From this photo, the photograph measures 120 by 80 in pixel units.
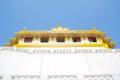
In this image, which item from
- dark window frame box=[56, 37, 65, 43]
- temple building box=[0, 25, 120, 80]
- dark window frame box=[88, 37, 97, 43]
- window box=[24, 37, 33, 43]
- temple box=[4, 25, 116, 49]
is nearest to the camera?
temple building box=[0, 25, 120, 80]

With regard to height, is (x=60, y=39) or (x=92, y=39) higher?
(x=60, y=39)

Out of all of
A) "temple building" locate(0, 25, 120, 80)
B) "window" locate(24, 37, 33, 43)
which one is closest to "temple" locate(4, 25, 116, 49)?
"window" locate(24, 37, 33, 43)

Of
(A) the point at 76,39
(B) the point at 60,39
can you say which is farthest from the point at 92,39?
(B) the point at 60,39

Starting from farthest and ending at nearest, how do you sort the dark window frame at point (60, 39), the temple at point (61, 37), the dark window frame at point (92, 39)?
the dark window frame at point (60, 39)
the dark window frame at point (92, 39)
the temple at point (61, 37)

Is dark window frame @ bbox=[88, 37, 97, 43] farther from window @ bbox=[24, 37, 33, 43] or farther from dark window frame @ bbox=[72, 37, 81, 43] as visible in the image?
window @ bbox=[24, 37, 33, 43]

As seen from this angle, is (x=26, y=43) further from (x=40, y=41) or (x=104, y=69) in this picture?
(x=104, y=69)

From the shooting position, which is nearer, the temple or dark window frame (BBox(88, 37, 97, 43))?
the temple

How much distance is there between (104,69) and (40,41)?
44.8 ft

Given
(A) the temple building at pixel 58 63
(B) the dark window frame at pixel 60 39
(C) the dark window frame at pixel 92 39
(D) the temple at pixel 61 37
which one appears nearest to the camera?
(A) the temple building at pixel 58 63

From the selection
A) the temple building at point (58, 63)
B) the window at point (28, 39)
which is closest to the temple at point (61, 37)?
the window at point (28, 39)

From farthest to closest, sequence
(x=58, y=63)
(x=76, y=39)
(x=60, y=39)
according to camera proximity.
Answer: (x=60, y=39)
(x=76, y=39)
(x=58, y=63)

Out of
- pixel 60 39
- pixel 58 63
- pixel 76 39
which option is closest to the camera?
pixel 58 63

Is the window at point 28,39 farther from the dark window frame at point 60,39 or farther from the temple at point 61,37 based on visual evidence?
the dark window frame at point 60,39

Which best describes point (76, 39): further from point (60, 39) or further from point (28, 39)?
point (28, 39)
